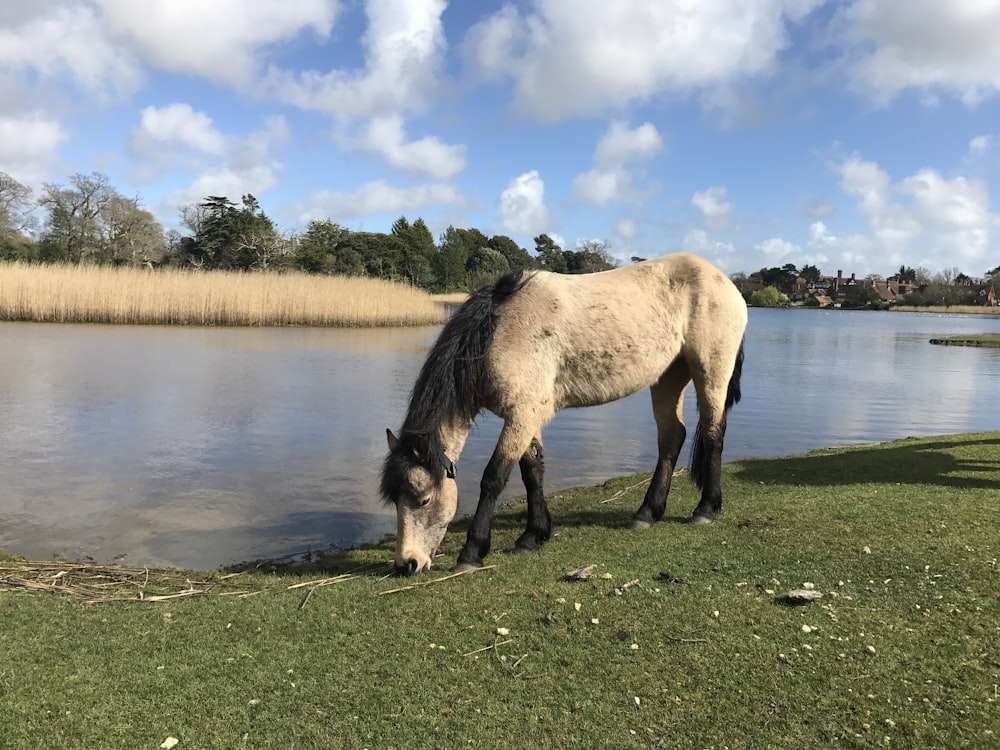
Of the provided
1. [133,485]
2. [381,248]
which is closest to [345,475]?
[133,485]

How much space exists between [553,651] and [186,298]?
26.7 meters

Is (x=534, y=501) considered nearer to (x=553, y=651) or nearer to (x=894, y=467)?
(x=553, y=651)

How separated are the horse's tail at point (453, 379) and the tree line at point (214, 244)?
119 feet

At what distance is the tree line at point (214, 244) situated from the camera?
46.0 m

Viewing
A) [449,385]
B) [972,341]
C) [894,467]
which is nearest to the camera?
[449,385]

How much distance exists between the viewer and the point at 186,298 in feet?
84.6

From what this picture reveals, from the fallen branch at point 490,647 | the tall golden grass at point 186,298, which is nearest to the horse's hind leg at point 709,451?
the fallen branch at point 490,647

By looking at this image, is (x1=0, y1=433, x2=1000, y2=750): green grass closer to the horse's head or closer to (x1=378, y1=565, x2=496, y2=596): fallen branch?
(x1=378, y1=565, x2=496, y2=596): fallen branch

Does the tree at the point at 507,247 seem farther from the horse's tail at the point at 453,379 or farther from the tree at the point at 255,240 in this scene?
the horse's tail at the point at 453,379

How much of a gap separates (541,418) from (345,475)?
4144 mm

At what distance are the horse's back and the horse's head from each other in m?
0.65

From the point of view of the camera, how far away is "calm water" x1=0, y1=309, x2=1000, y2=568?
598 centimetres

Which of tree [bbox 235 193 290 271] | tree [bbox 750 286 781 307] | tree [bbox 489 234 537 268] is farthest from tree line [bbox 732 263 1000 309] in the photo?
tree [bbox 235 193 290 271]

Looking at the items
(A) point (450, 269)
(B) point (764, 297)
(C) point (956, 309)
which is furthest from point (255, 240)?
(C) point (956, 309)
